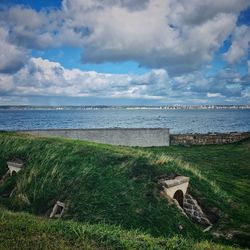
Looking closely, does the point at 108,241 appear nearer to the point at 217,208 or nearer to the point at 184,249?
the point at 184,249

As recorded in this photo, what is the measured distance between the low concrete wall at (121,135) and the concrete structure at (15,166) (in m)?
12.9

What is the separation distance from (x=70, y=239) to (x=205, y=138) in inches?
1242

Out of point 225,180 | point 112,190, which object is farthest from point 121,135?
point 112,190

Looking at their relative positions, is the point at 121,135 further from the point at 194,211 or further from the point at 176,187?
the point at 194,211

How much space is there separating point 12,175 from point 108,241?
11994mm

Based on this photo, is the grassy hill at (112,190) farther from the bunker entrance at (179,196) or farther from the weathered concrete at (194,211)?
the bunker entrance at (179,196)

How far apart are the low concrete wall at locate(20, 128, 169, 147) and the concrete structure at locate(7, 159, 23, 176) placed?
12923 millimetres

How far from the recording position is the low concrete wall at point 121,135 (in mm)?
32531

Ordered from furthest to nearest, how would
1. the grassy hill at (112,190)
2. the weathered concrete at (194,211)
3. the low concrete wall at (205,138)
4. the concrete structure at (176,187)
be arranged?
1. the low concrete wall at (205,138)
2. the concrete structure at (176,187)
3. the weathered concrete at (194,211)
4. the grassy hill at (112,190)

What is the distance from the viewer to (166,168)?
15508mm

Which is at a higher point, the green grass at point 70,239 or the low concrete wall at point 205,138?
the green grass at point 70,239

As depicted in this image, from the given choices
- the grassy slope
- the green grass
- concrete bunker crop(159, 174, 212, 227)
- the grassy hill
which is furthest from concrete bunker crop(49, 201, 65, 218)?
the grassy slope

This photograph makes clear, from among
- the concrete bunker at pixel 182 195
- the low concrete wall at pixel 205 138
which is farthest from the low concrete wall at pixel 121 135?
the concrete bunker at pixel 182 195

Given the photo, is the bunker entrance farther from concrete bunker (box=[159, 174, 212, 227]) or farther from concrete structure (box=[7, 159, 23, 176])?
concrete structure (box=[7, 159, 23, 176])
